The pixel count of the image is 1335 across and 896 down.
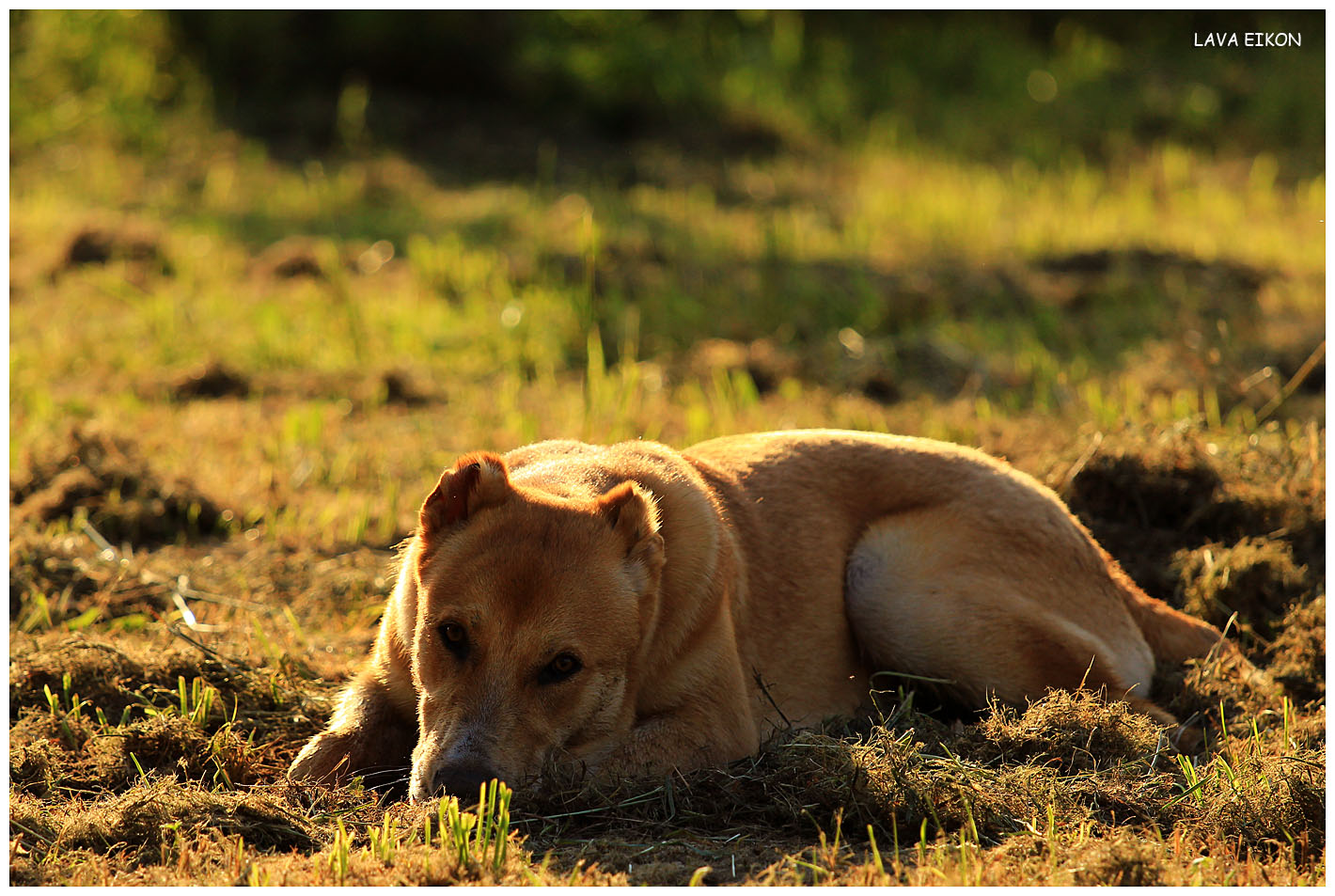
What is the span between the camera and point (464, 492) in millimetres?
4645

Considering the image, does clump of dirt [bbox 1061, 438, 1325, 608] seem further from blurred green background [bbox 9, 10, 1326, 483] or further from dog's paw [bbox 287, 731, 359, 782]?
dog's paw [bbox 287, 731, 359, 782]

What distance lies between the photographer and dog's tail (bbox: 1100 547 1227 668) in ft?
19.3

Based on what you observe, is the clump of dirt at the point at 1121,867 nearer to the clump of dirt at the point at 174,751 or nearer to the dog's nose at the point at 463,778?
the dog's nose at the point at 463,778

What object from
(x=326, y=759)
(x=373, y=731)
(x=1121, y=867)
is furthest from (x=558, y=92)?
(x=1121, y=867)

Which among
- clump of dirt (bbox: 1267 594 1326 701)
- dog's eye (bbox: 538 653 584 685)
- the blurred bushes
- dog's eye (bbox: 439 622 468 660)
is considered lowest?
clump of dirt (bbox: 1267 594 1326 701)

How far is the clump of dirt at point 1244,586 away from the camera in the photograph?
6.37 m

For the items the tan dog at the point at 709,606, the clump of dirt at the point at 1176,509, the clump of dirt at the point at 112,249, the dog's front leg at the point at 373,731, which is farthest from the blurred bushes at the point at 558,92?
the dog's front leg at the point at 373,731

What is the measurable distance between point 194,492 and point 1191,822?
17.6ft

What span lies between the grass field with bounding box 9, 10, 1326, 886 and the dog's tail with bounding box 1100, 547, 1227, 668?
0.60 ft

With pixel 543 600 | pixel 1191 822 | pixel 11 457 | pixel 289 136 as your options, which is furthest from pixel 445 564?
pixel 289 136

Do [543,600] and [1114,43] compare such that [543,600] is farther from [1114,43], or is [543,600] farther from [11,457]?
[1114,43]

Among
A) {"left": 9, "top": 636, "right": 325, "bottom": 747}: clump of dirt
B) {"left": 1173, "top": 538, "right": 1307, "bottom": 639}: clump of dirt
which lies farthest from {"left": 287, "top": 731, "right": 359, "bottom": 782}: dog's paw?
{"left": 1173, "top": 538, "right": 1307, "bottom": 639}: clump of dirt

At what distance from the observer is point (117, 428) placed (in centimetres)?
819

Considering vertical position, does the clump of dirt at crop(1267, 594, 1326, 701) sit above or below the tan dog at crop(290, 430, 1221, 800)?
below
